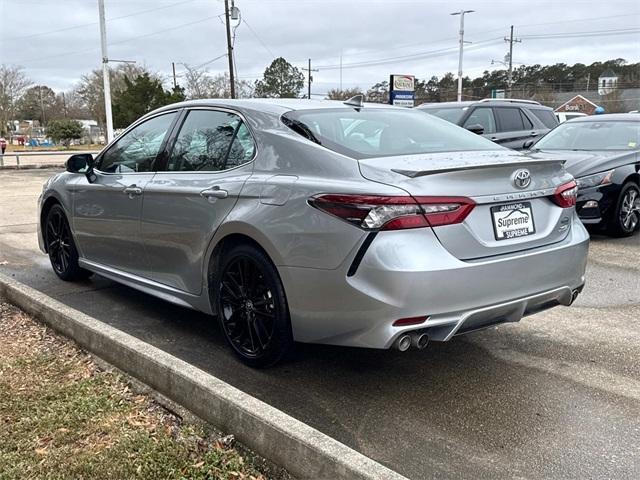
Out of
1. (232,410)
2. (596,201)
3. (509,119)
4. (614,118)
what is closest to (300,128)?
(232,410)

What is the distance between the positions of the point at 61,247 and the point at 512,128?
342 inches

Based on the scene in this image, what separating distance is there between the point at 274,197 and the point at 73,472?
1.65m

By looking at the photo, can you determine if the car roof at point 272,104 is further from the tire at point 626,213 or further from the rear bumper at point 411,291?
the tire at point 626,213

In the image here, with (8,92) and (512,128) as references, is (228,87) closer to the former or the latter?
(8,92)

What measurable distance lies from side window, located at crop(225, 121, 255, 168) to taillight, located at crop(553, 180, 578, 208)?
1.82 metres

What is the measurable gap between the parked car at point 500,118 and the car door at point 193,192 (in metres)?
7.12

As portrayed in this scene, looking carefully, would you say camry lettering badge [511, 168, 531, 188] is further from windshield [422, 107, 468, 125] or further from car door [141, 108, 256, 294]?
windshield [422, 107, 468, 125]

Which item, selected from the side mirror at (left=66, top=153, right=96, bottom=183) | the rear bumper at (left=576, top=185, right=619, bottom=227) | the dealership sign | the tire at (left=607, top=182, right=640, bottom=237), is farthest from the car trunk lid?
the dealership sign

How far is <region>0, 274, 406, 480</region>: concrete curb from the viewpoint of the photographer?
7.77 feet

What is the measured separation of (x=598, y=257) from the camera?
22.0 ft

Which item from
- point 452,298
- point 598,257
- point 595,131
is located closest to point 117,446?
point 452,298

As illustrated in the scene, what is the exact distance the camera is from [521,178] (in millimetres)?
3299

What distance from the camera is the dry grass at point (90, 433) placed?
2.58 m

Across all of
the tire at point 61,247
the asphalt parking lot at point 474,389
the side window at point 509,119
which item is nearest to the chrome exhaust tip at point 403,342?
the asphalt parking lot at point 474,389
